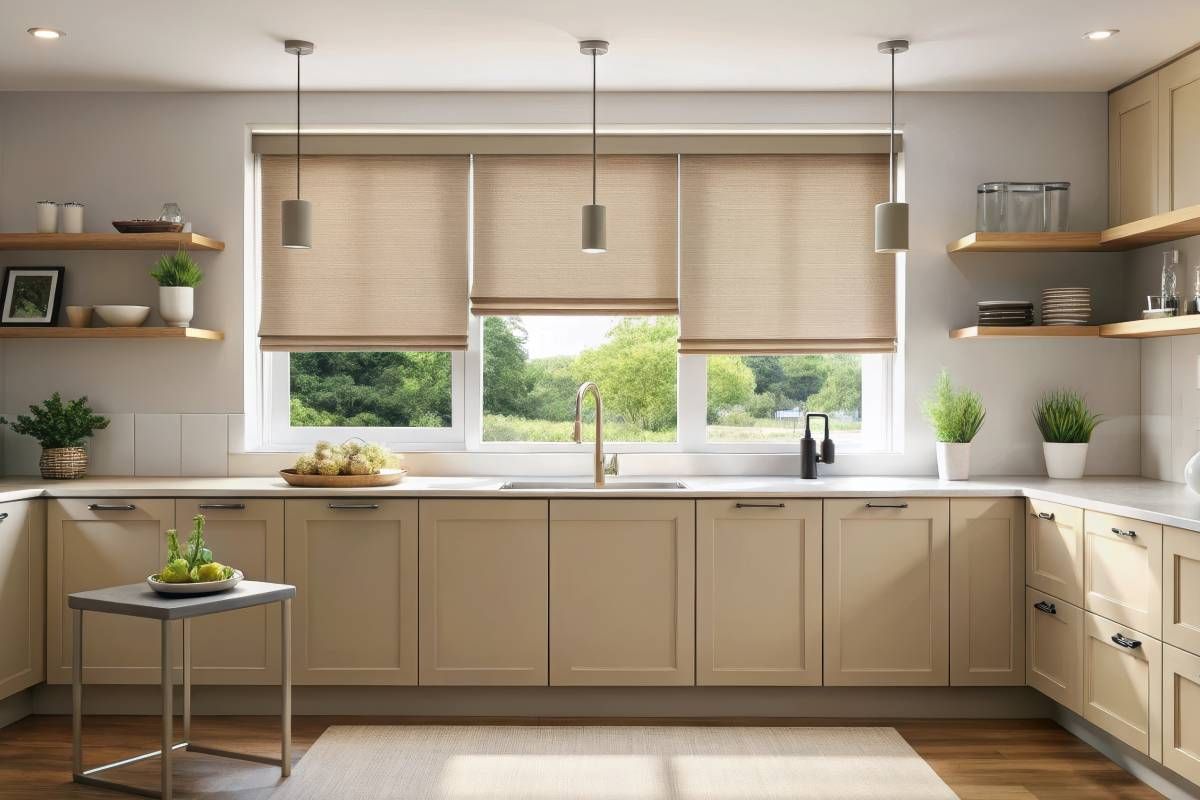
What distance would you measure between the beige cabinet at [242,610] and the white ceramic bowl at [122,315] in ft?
2.86

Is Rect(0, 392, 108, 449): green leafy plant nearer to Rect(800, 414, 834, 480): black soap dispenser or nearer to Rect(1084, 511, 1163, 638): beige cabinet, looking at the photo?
Rect(800, 414, 834, 480): black soap dispenser

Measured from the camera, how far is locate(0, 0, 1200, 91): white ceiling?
3359 mm

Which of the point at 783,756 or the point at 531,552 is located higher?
the point at 531,552

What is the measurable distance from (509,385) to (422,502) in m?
0.88

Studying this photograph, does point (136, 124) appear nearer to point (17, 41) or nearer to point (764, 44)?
point (17, 41)

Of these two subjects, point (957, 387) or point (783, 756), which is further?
point (957, 387)

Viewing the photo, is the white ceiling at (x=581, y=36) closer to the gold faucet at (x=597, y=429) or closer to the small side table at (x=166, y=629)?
the gold faucet at (x=597, y=429)

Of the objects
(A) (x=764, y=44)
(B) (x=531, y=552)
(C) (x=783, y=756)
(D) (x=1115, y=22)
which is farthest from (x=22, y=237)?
(D) (x=1115, y=22)

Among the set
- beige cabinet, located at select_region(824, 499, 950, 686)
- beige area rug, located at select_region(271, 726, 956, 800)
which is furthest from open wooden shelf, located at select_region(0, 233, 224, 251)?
beige cabinet, located at select_region(824, 499, 950, 686)

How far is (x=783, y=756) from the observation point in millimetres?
3430

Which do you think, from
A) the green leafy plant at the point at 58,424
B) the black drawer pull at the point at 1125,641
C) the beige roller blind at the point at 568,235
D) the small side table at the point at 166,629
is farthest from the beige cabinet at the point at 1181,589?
the green leafy plant at the point at 58,424

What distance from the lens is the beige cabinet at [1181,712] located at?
281 cm

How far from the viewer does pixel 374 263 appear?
172 inches

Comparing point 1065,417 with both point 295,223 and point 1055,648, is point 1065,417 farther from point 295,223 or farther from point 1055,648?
point 295,223
